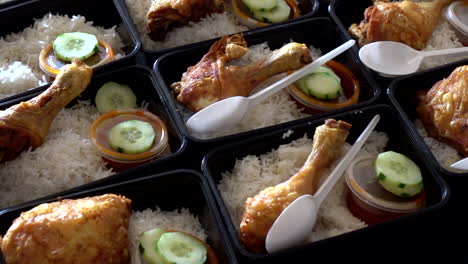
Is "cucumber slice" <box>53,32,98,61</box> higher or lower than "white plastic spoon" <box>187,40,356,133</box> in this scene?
higher

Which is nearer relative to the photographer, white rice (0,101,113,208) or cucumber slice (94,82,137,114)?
white rice (0,101,113,208)

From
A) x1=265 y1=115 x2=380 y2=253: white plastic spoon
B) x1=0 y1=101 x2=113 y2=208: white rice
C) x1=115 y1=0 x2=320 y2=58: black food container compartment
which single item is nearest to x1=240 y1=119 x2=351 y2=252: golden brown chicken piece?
x1=265 y1=115 x2=380 y2=253: white plastic spoon

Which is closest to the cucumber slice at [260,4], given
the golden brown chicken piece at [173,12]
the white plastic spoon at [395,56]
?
the golden brown chicken piece at [173,12]

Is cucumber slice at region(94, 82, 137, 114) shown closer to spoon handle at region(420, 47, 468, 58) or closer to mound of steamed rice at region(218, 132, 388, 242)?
mound of steamed rice at region(218, 132, 388, 242)

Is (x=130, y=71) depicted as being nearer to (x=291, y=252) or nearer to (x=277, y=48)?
(x=277, y=48)

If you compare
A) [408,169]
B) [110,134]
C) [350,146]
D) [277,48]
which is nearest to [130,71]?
[110,134]

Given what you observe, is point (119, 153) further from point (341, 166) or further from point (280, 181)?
point (341, 166)
